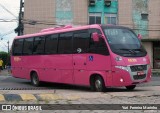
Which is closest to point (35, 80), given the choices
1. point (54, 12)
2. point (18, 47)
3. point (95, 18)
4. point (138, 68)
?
point (18, 47)

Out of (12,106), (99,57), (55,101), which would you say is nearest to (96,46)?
(99,57)

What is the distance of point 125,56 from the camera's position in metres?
17.1

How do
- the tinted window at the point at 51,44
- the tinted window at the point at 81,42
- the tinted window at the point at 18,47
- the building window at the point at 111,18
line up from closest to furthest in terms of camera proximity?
the tinted window at the point at 81,42 < the tinted window at the point at 51,44 < the tinted window at the point at 18,47 < the building window at the point at 111,18

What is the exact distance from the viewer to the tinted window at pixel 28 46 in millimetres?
23562

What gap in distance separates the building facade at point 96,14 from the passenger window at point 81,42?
29887 mm

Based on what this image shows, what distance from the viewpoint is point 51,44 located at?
2131cm

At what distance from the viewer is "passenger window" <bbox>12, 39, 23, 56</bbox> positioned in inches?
977

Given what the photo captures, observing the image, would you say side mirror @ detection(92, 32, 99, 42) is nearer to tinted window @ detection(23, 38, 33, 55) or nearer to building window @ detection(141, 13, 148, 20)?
tinted window @ detection(23, 38, 33, 55)

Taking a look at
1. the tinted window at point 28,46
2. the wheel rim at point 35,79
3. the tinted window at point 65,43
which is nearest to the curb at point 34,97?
the tinted window at point 65,43

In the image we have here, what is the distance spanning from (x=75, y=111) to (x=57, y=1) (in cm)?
3995

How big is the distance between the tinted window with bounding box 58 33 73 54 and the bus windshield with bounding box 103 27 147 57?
2490mm

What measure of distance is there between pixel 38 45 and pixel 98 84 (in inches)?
233

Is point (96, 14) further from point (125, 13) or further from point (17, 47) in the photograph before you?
point (17, 47)

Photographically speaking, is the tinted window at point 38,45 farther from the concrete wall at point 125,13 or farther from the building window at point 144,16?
the building window at point 144,16
